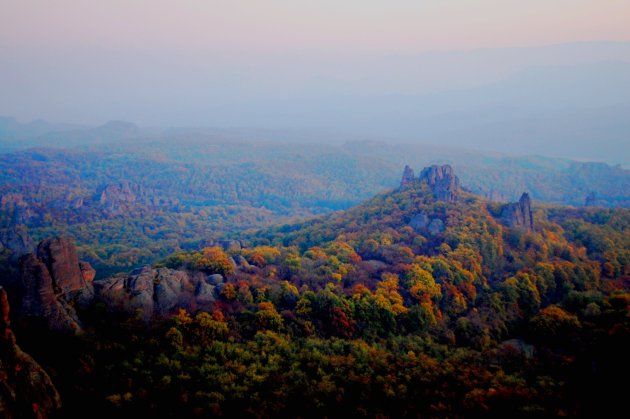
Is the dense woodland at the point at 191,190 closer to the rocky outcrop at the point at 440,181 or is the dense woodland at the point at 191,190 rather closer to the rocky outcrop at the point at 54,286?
the rocky outcrop at the point at 54,286

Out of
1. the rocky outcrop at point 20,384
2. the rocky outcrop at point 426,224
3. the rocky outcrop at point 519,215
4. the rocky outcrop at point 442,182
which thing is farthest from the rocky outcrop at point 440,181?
the rocky outcrop at point 20,384

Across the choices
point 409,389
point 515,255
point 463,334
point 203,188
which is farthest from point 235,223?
point 409,389

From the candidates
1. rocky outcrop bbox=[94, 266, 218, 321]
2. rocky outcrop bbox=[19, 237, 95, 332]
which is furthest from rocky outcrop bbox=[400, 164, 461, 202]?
rocky outcrop bbox=[19, 237, 95, 332]

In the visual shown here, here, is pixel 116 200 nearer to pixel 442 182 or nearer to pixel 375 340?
pixel 442 182

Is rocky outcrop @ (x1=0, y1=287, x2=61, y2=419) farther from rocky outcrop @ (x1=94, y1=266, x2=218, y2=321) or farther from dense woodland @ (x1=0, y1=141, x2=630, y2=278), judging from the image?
dense woodland @ (x1=0, y1=141, x2=630, y2=278)

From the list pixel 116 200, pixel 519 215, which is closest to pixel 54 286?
pixel 519 215

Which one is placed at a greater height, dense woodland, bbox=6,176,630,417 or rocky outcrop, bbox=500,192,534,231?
rocky outcrop, bbox=500,192,534,231

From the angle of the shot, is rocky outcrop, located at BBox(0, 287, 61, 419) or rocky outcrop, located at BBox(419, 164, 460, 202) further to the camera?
rocky outcrop, located at BBox(419, 164, 460, 202)

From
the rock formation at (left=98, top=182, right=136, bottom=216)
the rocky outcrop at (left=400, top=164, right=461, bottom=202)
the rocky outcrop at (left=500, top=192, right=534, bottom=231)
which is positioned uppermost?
the rocky outcrop at (left=400, top=164, right=461, bottom=202)
